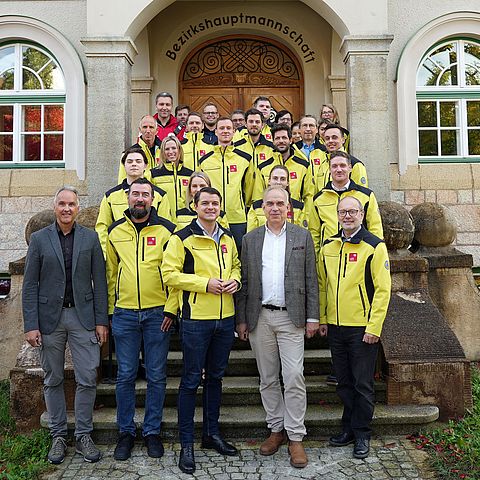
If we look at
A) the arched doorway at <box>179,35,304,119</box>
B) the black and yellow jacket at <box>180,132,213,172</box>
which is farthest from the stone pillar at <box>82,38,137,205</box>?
the arched doorway at <box>179,35,304,119</box>

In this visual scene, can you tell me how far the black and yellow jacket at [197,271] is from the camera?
4.20m

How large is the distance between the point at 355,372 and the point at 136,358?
169 cm

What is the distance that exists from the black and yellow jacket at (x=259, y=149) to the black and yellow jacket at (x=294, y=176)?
0.09 m

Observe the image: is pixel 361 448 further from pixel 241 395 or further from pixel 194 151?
pixel 194 151

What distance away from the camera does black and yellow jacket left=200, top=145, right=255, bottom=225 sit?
5754 mm

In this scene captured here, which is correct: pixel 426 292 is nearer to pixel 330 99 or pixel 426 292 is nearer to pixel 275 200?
pixel 275 200

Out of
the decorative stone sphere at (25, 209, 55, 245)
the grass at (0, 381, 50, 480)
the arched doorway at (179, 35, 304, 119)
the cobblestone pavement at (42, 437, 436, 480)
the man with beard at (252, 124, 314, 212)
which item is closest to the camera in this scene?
the cobblestone pavement at (42, 437, 436, 480)

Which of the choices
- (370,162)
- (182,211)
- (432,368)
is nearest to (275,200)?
(182,211)

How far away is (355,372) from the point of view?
14.5ft

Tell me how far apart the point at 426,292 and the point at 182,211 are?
8.52ft

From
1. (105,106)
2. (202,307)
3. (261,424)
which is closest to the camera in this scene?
(202,307)

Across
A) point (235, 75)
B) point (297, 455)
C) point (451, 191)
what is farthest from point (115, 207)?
point (235, 75)

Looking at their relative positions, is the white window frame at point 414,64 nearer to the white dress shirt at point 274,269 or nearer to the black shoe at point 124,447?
the white dress shirt at point 274,269

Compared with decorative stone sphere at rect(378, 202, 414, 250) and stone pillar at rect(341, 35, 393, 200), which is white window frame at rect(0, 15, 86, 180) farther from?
decorative stone sphere at rect(378, 202, 414, 250)
